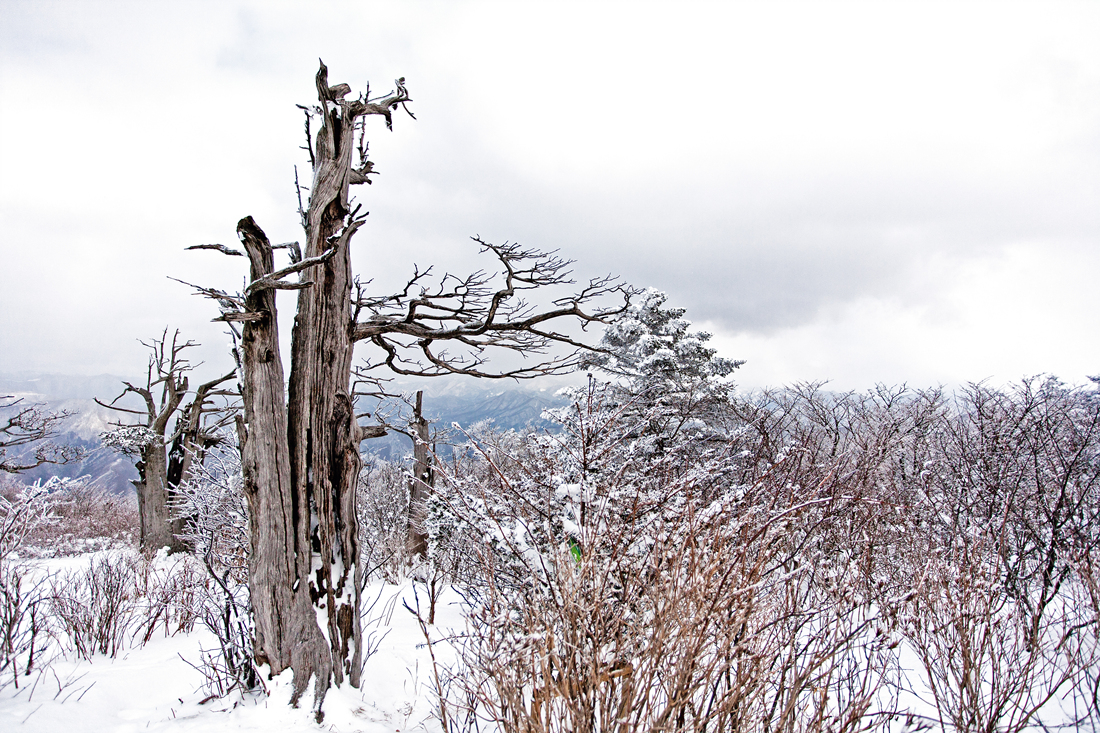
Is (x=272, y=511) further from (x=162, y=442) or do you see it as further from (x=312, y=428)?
(x=162, y=442)

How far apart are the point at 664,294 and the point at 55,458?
20633 millimetres

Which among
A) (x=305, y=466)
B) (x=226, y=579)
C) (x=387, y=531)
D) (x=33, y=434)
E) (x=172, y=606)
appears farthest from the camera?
(x=387, y=531)

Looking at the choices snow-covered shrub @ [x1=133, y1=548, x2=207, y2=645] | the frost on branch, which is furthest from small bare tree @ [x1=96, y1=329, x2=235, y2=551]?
snow-covered shrub @ [x1=133, y1=548, x2=207, y2=645]

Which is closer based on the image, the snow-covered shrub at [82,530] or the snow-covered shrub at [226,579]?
the snow-covered shrub at [226,579]

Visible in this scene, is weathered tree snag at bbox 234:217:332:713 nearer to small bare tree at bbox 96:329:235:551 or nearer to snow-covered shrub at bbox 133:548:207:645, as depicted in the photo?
snow-covered shrub at bbox 133:548:207:645

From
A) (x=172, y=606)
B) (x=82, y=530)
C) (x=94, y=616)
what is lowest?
(x=82, y=530)

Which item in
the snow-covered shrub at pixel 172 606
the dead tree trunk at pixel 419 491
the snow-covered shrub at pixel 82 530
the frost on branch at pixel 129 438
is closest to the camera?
the snow-covered shrub at pixel 172 606

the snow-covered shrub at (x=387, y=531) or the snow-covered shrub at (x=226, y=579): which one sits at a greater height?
the snow-covered shrub at (x=226, y=579)

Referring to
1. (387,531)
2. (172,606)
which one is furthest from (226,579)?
(387,531)

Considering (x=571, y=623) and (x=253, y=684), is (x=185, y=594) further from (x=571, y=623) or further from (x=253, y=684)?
(x=571, y=623)

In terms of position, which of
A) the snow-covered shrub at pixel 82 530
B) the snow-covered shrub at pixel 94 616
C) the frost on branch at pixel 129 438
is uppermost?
the frost on branch at pixel 129 438

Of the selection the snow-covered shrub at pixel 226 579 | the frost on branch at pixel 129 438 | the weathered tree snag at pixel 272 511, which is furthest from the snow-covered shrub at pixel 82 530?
the weathered tree snag at pixel 272 511

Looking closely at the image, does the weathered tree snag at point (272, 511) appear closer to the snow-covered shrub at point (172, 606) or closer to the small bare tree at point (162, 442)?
the snow-covered shrub at point (172, 606)

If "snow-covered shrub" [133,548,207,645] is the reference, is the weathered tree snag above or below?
above
